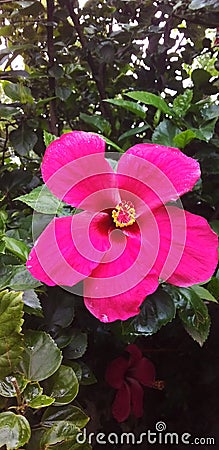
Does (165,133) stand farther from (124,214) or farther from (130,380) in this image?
(130,380)

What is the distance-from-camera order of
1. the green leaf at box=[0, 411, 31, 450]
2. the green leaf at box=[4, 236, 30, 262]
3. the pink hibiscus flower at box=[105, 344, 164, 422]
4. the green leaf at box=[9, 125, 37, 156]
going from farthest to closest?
the green leaf at box=[9, 125, 37, 156] < the pink hibiscus flower at box=[105, 344, 164, 422] < the green leaf at box=[4, 236, 30, 262] < the green leaf at box=[0, 411, 31, 450]

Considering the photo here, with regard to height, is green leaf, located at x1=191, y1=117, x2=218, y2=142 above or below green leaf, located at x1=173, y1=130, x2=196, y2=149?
below

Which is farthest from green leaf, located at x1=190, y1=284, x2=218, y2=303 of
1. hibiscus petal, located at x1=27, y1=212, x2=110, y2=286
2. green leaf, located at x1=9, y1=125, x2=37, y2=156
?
green leaf, located at x1=9, y1=125, x2=37, y2=156

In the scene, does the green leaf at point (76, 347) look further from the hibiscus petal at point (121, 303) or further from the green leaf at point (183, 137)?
the green leaf at point (183, 137)

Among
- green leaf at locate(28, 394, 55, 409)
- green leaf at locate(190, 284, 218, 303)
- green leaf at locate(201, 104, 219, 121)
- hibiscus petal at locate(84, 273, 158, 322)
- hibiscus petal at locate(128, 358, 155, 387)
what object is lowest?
hibiscus petal at locate(128, 358, 155, 387)

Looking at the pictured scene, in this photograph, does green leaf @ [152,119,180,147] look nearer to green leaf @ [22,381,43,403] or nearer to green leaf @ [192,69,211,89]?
green leaf @ [192,69,211,89]

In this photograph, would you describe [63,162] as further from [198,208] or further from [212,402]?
[212,402]

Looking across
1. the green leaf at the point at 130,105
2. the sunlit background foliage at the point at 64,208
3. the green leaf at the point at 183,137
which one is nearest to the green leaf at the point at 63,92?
the sunlit background foliage at the point at 64,208

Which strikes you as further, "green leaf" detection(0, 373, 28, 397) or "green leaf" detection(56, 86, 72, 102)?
"green leaf" detection(56, 86, 72, 102)
